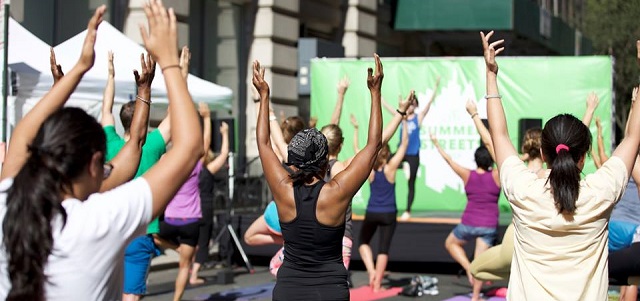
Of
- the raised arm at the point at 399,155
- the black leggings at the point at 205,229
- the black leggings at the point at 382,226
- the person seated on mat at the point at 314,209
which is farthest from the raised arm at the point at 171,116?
the black leggings at the point at 205,229

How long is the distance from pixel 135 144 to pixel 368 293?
826 centimetres

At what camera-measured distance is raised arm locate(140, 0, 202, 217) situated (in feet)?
10.2

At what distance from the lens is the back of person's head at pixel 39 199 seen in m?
2.90

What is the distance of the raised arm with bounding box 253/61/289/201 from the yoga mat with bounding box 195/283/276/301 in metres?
→ 6.19

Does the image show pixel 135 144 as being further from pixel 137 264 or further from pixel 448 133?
pixel 448 133

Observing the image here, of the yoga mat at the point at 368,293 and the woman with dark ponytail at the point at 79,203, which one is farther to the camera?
the yoga mat at the point at 368,293

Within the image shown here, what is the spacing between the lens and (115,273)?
3143mm

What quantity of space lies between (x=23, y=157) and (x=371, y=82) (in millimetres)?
2027

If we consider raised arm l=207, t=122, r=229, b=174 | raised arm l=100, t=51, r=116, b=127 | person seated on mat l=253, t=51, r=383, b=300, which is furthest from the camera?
raised arm l=207, t=122, r=229, b=174

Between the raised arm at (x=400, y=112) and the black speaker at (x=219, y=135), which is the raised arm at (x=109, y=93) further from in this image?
the black speaker at (x=219, y=135)

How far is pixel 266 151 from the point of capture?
17.7 ft

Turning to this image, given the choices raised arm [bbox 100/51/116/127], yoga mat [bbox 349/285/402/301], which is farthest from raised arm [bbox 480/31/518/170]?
yoga mat [bbox 349/285/402/301]

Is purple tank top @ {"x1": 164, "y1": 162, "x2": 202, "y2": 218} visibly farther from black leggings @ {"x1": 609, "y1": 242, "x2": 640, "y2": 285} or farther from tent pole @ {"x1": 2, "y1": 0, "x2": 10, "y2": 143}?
black leggings @ {"x1": 609, "y1": 242, "x2": 640, "y2": 285}

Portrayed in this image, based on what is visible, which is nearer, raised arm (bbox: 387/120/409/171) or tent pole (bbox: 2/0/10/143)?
tent pole (bbox: 2/0/10/143)
